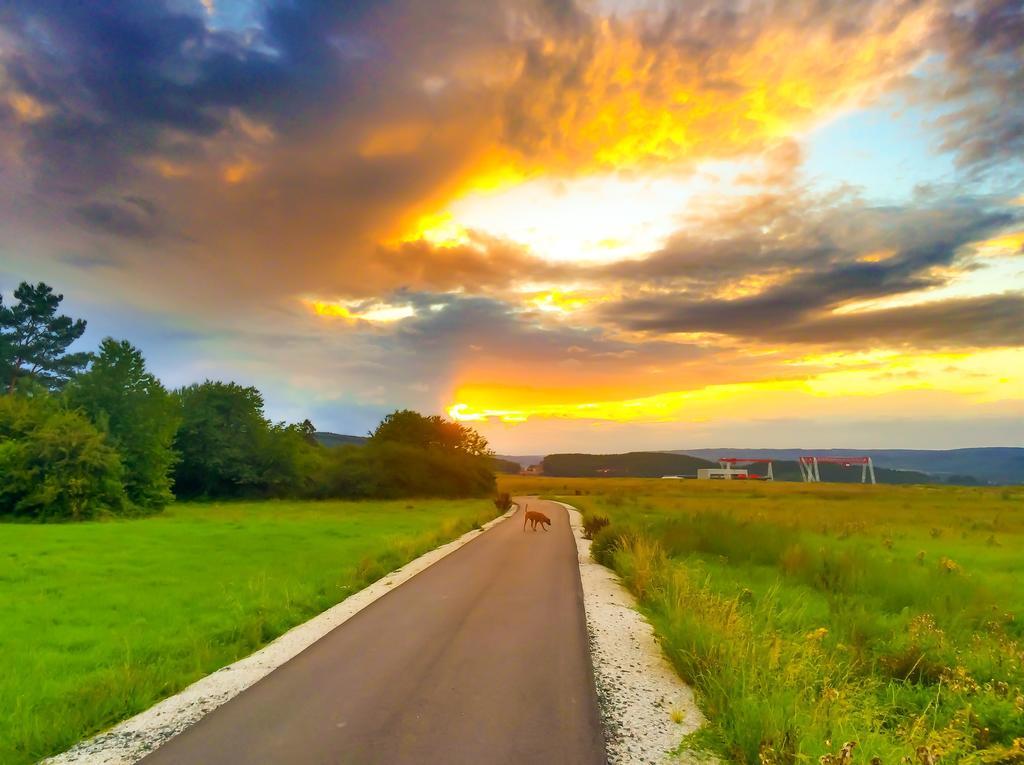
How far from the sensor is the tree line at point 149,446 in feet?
135

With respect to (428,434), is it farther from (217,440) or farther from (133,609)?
(133,609)

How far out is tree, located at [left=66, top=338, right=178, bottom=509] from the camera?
1932 inches

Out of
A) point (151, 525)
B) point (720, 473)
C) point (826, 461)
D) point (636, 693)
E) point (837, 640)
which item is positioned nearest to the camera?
point (636, 693)

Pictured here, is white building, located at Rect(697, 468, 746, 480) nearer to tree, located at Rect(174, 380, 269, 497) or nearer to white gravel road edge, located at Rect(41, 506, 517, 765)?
tree, located at Rect(174, 380, 269, 497)

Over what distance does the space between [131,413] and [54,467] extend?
421 inches

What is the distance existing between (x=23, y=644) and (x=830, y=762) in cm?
1279

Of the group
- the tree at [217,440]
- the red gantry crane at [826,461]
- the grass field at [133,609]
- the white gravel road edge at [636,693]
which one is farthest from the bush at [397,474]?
the red gantry crane at [826,461]

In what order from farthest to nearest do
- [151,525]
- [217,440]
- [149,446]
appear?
[217,440] < [149,446] < [151,525]

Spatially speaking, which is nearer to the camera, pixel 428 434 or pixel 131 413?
pixel 131 413

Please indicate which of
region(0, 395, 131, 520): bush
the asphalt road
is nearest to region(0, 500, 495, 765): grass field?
the asphalt road

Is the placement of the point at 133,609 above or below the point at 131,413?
below

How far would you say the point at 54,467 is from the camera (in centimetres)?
4081

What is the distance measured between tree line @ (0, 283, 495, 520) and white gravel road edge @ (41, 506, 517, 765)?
130 ft

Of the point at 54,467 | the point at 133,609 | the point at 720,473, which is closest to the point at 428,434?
the point at 54,467
